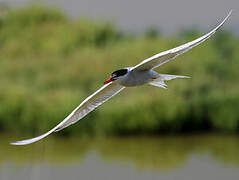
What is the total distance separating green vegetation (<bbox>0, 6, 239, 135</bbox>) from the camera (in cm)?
984

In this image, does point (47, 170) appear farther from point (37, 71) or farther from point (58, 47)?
point (58, 47)

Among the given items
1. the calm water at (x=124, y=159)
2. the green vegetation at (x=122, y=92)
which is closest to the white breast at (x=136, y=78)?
the calm water at (x=124, y=159)

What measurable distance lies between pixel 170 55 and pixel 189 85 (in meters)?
6.73

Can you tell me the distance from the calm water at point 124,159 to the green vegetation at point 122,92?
316mm

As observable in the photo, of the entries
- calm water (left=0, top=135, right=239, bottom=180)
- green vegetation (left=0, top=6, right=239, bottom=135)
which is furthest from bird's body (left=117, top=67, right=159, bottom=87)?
green vegetation (left=0, top=6, right=239, bottom=135)

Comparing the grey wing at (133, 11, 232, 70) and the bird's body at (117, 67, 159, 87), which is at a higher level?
the grey wing at (133, 11, 232, 70)

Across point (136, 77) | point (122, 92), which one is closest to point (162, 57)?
point (136, 77)

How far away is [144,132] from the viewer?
9789 millimetres

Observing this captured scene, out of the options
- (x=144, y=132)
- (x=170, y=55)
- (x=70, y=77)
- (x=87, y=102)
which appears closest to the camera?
(x=170, y=55)

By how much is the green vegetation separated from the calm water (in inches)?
12.4

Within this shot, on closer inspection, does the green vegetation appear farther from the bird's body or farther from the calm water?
the bird's body

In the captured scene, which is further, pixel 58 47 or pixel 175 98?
pixel 58 47

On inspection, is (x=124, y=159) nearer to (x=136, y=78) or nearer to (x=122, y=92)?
(x=122, y=92)

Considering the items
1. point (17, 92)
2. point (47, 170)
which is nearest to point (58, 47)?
point (17, 92)
